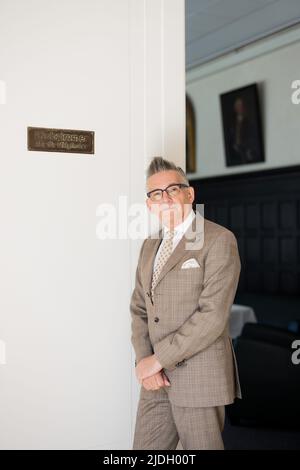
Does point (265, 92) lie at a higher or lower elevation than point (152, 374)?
higher

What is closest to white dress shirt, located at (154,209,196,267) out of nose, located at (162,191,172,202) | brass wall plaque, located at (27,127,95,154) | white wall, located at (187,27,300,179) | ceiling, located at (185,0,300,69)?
nose, located at (162,191,172,202)

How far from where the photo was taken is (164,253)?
3.15 m

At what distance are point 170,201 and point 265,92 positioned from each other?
6.14 metres

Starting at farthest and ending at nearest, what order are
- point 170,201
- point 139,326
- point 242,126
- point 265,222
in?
1. point 242,126
2. point 265,222
3. point 139,326
4. point 170,201

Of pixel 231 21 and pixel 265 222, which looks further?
pixel 265 222

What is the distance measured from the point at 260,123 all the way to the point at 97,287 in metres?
5.81

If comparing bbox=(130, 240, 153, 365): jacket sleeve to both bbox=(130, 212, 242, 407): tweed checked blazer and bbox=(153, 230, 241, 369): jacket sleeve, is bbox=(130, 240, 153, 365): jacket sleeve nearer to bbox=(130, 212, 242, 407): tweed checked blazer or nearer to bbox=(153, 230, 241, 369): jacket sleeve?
bbox=(130, 212, 242, 407): tweed checked blazer

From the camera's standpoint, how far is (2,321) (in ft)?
10.9

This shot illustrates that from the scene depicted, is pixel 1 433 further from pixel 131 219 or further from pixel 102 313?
pixel 131 219

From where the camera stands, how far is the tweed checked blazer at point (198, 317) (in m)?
2.88

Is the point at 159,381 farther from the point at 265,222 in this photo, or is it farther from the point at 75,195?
the point at 265,222

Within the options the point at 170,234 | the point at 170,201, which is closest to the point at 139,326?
the point at 170,234

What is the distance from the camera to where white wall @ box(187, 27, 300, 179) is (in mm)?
8250
